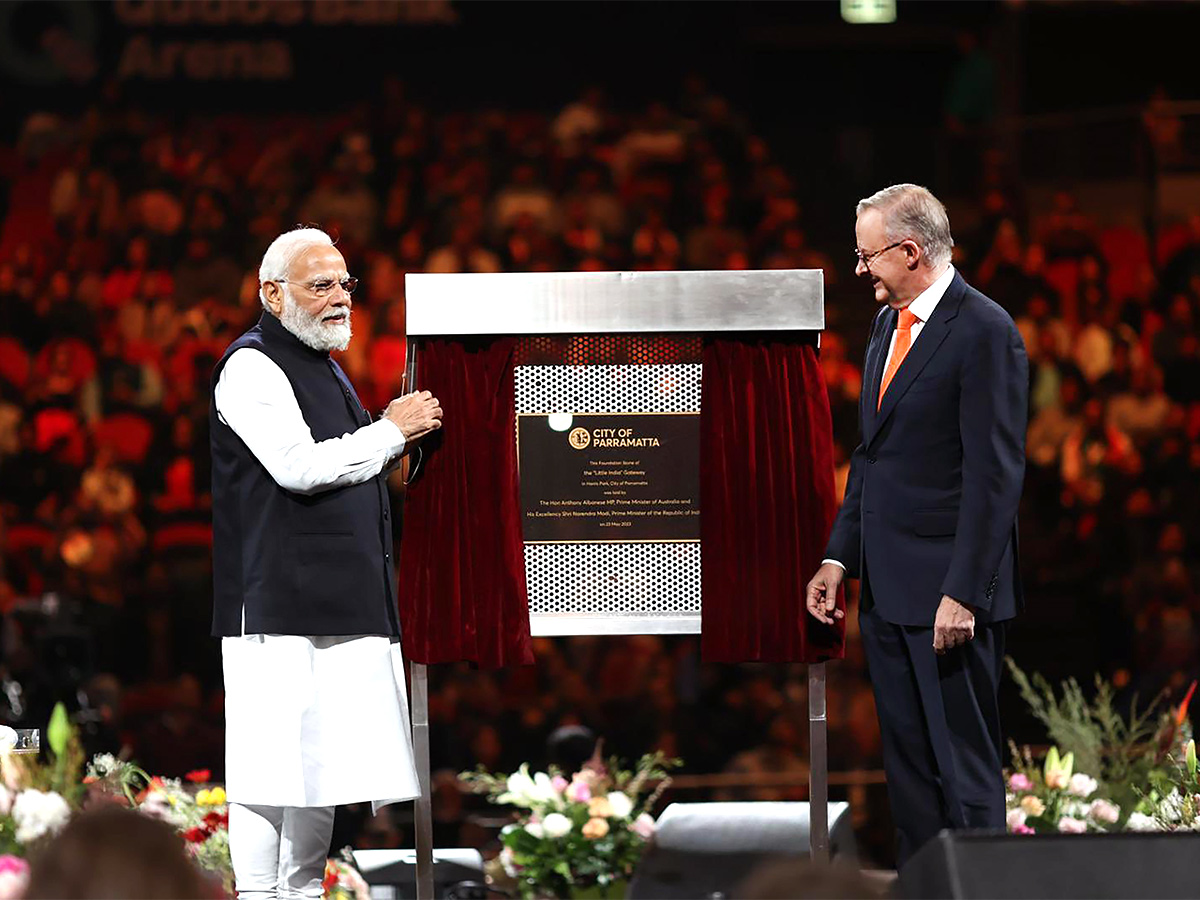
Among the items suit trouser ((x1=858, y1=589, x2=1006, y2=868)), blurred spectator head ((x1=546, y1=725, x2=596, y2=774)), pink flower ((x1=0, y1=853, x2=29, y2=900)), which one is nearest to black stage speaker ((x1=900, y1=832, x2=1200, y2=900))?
suit trouser ((x1=858, y1=589, x2=1006, y2=868))

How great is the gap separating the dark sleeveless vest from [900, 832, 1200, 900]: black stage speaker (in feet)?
4.70

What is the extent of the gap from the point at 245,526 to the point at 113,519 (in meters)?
2.82

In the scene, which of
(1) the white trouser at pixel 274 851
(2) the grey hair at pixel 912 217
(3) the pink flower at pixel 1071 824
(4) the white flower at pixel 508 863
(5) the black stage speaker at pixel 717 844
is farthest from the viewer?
(3) the pink flower at pixel 1071 824

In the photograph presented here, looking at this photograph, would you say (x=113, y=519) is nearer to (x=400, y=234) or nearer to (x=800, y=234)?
(x=400, y=234)

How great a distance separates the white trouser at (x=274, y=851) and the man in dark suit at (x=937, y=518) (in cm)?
113

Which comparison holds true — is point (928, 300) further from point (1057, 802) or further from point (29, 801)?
point (29, 801)

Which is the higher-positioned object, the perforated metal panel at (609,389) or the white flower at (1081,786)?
the perforated metal panel at (609,389)

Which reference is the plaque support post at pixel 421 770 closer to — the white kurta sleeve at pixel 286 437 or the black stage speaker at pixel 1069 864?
the white kurta sleeve at pixel 286 437

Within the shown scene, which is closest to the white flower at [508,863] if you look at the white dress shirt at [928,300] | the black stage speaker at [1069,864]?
the white dress shirt at [928,300]

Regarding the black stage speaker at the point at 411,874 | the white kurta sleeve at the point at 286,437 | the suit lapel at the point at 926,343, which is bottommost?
the black stage speaker at the point at 411,874

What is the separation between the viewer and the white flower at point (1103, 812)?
3.72 meters

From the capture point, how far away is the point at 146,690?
549 cm

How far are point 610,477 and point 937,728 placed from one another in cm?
88

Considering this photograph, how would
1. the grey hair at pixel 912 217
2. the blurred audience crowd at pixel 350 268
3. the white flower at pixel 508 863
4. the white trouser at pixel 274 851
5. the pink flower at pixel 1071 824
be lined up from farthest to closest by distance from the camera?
the blurred audience crowd at pixel 350 268
the pink flower at pixel 1071 824
the white flower at pixel 508 863
the white trouser at pixel 274 851
the grey hair at pixel 912 217
